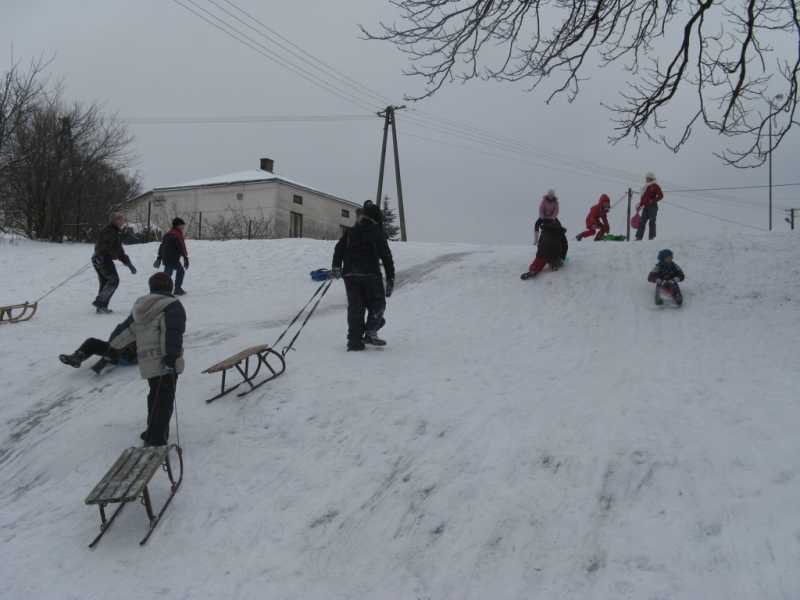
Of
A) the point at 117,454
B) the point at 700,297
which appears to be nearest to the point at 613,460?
the point at 117,454

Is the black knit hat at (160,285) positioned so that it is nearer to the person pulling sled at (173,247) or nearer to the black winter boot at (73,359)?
the black winter boot at (73,359)

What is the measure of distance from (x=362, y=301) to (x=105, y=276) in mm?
5680

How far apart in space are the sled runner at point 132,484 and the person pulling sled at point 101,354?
289cm

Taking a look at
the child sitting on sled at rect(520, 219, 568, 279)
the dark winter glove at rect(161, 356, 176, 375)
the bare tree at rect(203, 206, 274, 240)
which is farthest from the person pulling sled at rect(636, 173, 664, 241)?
the bare tree at rect(203, 206, 274, 240)

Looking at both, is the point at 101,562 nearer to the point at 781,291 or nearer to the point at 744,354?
the point at 744,354

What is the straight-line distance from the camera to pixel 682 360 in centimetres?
709

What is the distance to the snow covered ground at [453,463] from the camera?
3.82 m

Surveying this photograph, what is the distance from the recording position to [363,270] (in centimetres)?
795

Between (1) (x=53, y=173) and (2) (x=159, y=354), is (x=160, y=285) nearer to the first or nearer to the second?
(2) (x=159, y=354)

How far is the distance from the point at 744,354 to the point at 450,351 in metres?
3.43

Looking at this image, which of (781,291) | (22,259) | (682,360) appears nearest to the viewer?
(682,360)

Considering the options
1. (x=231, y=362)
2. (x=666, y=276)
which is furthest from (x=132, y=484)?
(x=666, y=276)

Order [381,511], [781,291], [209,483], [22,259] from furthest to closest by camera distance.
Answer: [22,259] → [781,291] → [209,483] → [381,511]

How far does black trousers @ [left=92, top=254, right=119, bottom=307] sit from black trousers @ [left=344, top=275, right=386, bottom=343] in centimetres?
536
